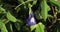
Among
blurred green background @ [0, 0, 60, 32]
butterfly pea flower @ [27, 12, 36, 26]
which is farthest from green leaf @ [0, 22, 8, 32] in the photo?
butterfly pea flower @ [27, 12, 36, 26]

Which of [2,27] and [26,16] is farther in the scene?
[26,16]

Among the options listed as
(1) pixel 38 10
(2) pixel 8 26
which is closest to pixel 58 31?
(1) pixel 38 10

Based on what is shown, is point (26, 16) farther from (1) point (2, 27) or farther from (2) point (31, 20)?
(1) point (2, 27)

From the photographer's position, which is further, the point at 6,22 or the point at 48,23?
the point at 48,23

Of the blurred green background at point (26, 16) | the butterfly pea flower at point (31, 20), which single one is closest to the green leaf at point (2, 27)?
the blurred green background at point (26, 16)

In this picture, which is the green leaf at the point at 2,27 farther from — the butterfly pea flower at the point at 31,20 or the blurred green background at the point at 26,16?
the butterfly pea flower at the point at 31,20

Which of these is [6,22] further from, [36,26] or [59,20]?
[59,20]

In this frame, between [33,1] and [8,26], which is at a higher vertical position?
[33,1]

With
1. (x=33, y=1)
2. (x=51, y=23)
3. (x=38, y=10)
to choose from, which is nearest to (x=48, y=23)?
(x=51, y=23)

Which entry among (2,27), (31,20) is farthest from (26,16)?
(2,27)

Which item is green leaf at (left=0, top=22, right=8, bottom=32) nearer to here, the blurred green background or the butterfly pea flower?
the blurred green background
